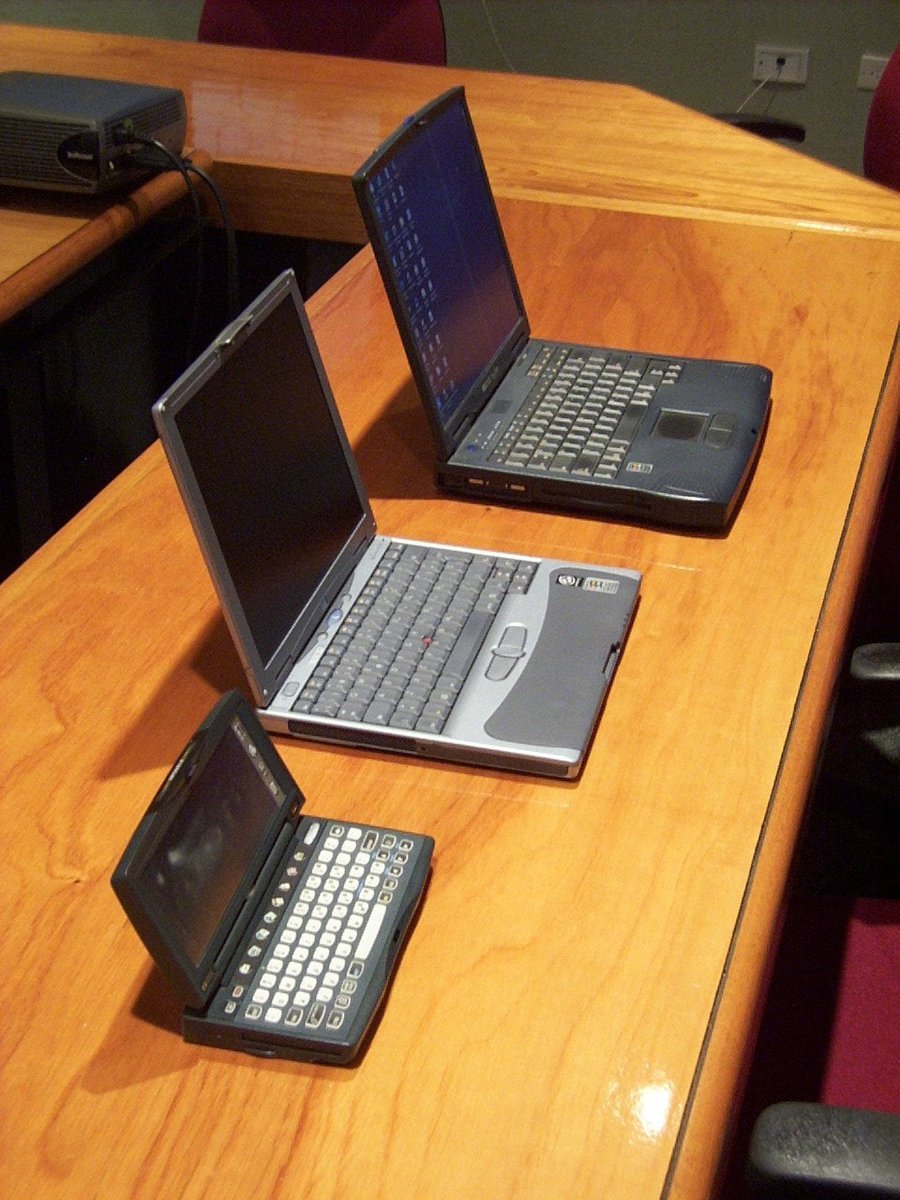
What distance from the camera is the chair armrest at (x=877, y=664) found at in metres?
1.14

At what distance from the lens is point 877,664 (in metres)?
1.15

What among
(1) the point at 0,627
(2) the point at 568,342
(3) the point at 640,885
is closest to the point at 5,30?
(2) the point at 568,342

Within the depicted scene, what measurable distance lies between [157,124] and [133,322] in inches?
9.3

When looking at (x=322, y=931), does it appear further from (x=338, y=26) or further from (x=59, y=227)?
(x=338, y=26)

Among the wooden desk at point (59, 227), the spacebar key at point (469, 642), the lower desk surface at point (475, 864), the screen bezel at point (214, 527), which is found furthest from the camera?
the wooden desk at point (59, 227)

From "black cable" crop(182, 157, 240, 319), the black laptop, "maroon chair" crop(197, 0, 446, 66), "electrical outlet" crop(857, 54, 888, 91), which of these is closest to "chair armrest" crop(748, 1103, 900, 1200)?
the black laptop

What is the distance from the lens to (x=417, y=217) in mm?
1149

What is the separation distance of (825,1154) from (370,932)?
0.89 ft

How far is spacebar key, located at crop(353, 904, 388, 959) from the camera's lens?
2.52 feet

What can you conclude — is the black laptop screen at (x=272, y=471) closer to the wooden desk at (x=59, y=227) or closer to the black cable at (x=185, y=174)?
the wooden desk at (x=59, y=227)

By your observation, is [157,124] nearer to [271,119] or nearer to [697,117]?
[271,119]

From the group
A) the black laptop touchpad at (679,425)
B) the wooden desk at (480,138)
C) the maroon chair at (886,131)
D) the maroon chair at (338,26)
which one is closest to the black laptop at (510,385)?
the black laptop touchpad at (679,425)

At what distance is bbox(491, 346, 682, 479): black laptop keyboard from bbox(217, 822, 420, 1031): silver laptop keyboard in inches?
17.4

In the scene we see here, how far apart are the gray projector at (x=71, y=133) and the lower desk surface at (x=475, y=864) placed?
47cm
